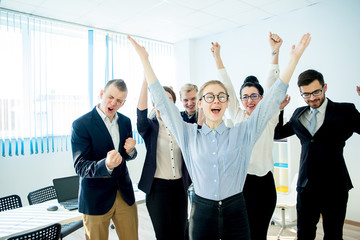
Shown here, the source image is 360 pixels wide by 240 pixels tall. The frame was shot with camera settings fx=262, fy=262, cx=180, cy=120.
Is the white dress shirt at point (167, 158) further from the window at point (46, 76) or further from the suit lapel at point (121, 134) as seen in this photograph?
the window at point (46, 76)

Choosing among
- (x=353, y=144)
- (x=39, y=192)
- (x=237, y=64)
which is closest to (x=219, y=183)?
(x=39, y=192)

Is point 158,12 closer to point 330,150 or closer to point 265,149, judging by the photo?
point 265,149

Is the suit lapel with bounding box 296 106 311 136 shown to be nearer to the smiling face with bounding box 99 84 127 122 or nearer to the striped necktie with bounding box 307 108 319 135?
the striped necktie with bounding box 307 108 319 135

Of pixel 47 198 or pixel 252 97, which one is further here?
pixel 47 198

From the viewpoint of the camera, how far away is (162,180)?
6.12ft

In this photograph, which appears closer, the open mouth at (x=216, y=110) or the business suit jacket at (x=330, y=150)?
the open mouth at (x=216, y=110)

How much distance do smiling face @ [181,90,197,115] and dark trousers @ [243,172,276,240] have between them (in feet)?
2.70

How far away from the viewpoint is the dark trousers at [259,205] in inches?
67.7

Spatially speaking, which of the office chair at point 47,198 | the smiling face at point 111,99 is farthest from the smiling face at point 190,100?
the office chair at point 47,198

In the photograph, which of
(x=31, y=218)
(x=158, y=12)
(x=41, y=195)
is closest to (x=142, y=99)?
(x=31, y=218)

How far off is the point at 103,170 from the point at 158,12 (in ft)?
10.5

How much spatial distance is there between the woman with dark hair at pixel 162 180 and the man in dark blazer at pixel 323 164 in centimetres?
91

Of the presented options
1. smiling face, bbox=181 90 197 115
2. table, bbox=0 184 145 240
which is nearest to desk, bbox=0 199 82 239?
table, bbox=0 184 145 240

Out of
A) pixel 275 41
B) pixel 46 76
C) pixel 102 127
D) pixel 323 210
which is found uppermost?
pixel 46 76
